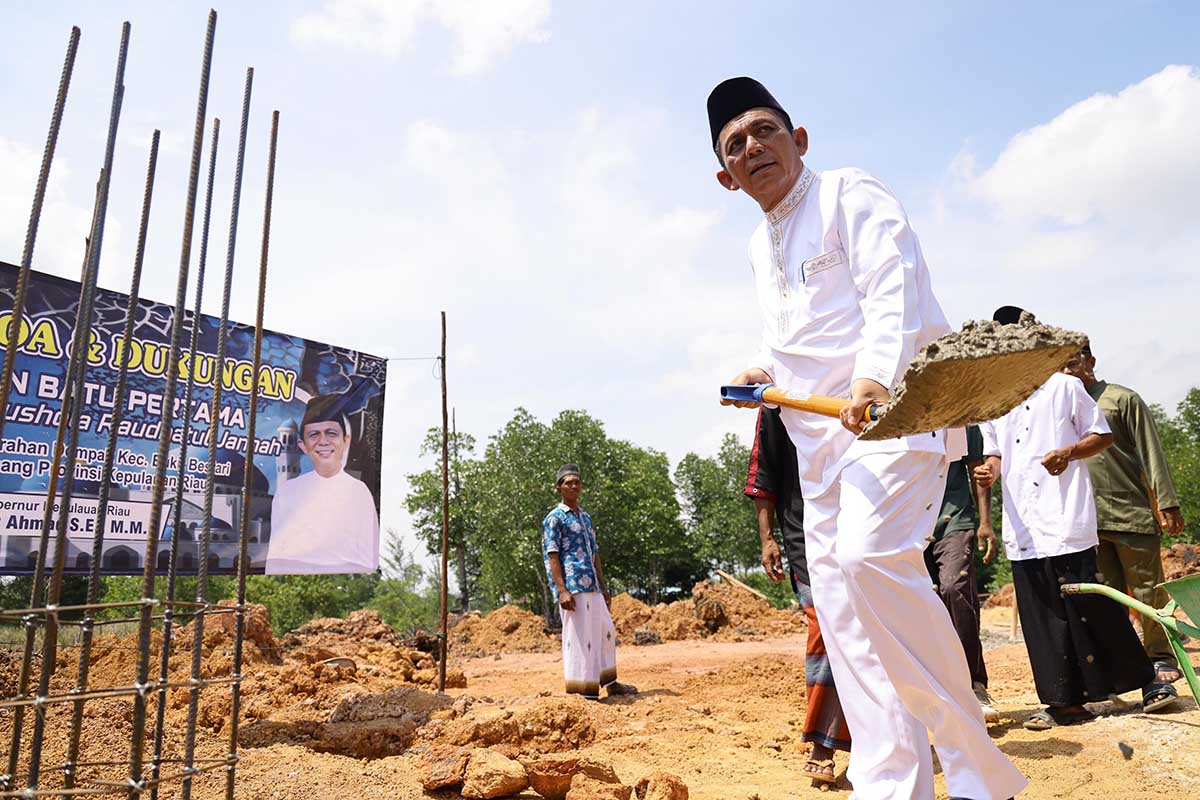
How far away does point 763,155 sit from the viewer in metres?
2.68

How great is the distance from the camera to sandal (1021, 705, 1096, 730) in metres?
3.90

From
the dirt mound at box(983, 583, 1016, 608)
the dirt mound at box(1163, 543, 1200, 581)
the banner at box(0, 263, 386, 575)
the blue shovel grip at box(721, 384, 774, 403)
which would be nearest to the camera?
the blue shovel grip at box(721, 384, 774, 403)

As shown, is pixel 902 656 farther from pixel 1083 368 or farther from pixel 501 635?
pixel 501 635

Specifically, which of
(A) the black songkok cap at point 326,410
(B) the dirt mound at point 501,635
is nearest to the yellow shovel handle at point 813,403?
(A) the black songkok cap at point 326,410

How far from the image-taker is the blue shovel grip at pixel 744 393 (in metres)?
2.61

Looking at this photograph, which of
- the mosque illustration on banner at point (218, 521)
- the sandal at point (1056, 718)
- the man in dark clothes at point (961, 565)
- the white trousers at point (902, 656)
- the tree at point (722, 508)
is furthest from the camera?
the tree at point (722, 508)

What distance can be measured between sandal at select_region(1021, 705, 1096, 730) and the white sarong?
339 centimetres

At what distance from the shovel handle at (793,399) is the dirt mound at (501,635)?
40.8 feet

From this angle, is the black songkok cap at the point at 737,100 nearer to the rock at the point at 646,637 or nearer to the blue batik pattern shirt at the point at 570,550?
the blue batik pattern shirt at the point at 570,550

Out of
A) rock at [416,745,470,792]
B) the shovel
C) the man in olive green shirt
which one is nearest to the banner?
rock at [416,745,470,792]

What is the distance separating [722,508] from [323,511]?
2945 cm

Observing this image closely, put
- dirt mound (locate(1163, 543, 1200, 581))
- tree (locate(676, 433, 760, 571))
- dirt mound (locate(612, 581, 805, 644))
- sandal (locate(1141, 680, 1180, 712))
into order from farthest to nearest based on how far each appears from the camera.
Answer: tree (locate(676, 433, 760, 571)) < dirt mound (locate(1163, 543, 1200, 581)) < dirt mound (locate(612, 581, 805, 644)) < sandal (locate(1141, 680, 1180, 712))

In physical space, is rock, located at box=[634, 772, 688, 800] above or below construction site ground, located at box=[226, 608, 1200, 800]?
above

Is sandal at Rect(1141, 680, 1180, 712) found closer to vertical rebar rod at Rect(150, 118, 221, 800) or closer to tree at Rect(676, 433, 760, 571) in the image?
vertical rebar rod at Rect(150, 118, 221, 800)
